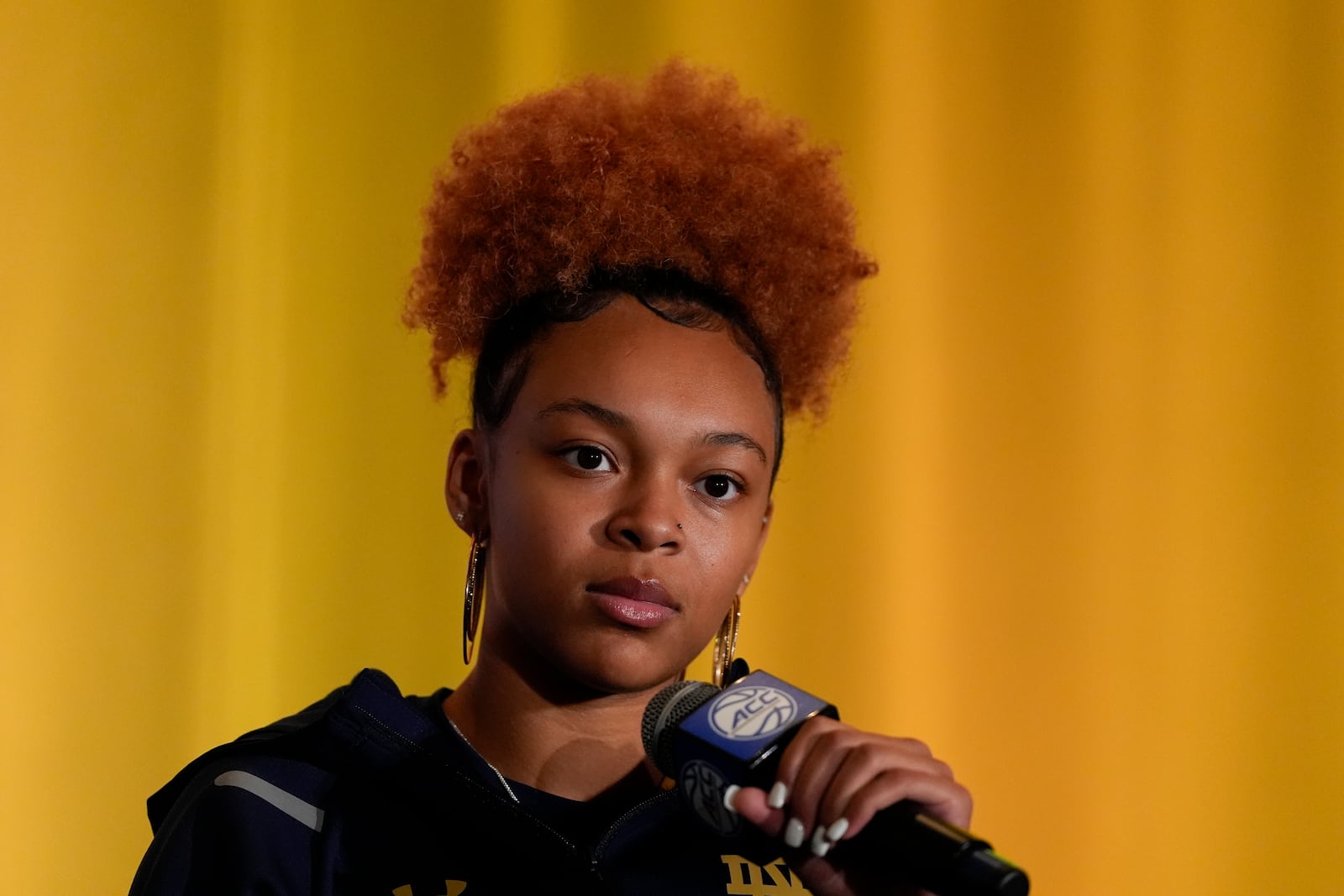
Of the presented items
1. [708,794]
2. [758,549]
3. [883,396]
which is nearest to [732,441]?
[758,549]

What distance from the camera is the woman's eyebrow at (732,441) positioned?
1.16 meters

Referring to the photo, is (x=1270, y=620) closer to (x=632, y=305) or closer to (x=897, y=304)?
(x=897, y=304)

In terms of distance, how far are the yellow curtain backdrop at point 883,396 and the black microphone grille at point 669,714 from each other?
0.86 meters

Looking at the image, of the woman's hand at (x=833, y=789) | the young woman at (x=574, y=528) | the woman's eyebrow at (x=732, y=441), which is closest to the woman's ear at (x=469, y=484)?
the young woman at (x=574, y=528)

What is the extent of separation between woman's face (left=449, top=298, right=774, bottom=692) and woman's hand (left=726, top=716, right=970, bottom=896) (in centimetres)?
28

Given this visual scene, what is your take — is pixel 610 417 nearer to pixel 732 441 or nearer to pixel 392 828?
pixel 732 441

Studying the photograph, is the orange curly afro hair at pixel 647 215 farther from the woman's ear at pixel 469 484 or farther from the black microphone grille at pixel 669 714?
the black microphone grille at pixel 669 714

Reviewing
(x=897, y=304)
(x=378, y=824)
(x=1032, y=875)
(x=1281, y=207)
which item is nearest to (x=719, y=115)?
(x=897, y=304)

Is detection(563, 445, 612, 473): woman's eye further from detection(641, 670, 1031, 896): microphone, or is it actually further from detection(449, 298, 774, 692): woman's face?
detection(641, 670, 1031, 896): microphone

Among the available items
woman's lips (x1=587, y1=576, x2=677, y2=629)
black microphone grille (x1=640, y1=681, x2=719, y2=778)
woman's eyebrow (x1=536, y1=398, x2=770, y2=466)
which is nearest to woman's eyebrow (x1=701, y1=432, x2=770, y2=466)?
woman's eyebrow (x1=536, y1=398, x2=770, y2=466)

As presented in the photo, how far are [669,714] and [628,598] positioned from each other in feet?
0.57

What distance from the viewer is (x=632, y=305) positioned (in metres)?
1.23

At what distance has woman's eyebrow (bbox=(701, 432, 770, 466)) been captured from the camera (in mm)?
1159

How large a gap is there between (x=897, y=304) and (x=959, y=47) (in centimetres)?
36
